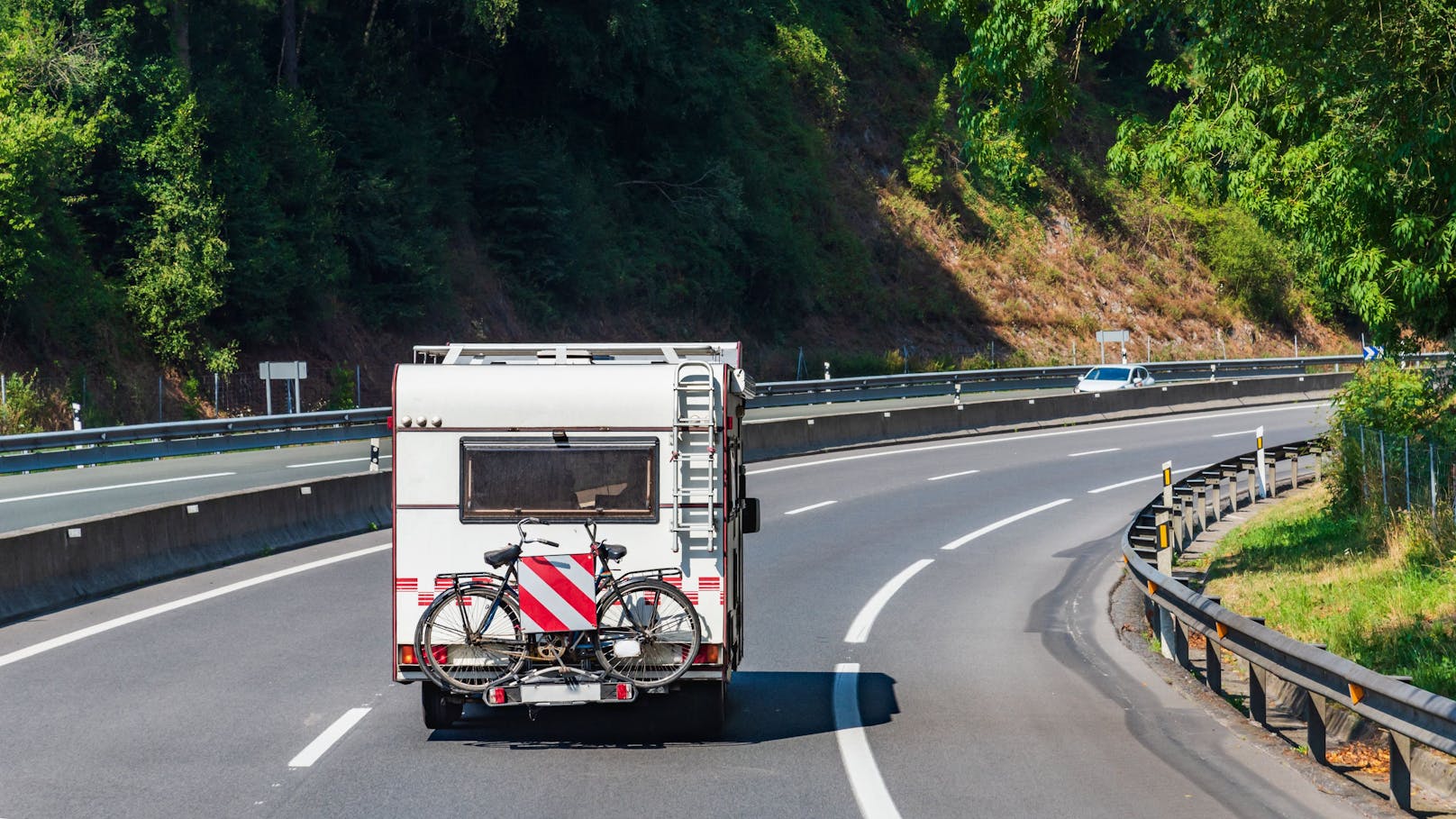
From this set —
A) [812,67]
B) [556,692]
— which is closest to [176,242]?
[556,692]

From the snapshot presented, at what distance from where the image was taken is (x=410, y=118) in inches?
2076

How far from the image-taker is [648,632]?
1009cm

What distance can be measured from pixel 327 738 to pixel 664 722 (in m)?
2.35

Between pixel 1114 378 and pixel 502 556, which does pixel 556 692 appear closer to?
pixel 502 556

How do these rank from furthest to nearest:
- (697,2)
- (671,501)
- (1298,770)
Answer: (697,2)
(671,501)
(1298,770)

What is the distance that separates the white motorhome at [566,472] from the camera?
10320 mm

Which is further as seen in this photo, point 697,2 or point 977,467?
point 697,2

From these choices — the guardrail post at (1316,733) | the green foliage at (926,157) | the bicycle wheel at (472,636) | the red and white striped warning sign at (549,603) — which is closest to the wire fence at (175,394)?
the bicycle wheel at (472,636)

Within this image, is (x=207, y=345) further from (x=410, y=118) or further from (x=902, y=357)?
(x=902, y=357)

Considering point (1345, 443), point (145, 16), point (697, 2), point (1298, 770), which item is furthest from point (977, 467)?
point (697, 2)

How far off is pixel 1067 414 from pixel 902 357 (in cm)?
1773

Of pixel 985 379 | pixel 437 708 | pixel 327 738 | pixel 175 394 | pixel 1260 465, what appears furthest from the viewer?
pixel 985 379

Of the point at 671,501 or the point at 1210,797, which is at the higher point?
the point at 671,501

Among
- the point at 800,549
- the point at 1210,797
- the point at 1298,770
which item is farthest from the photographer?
the point at 800,549
